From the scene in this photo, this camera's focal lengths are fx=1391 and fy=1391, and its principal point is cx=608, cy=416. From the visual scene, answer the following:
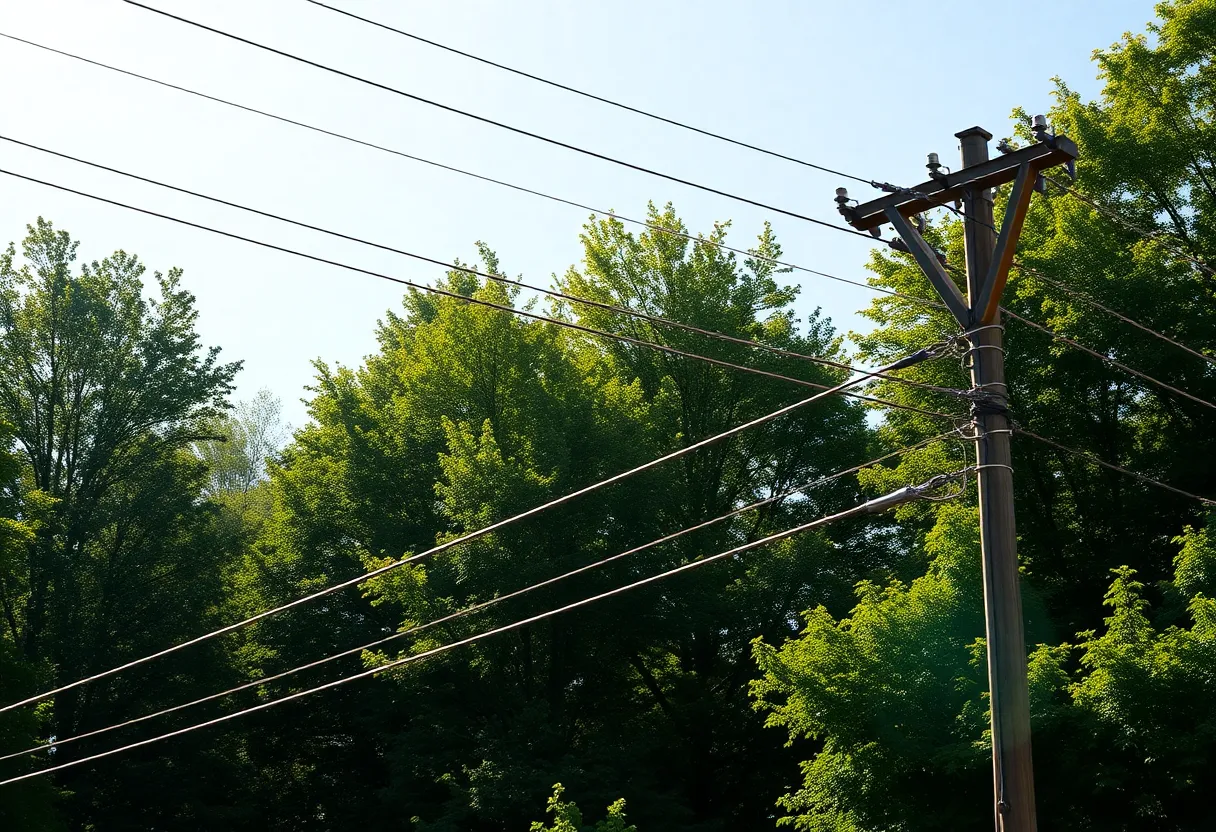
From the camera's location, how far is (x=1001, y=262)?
9.84 m

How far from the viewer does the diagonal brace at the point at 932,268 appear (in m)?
9.84

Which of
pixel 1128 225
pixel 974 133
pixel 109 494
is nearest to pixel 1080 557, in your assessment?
pixel 1128 225

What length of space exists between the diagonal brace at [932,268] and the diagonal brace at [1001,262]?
0.09 meters

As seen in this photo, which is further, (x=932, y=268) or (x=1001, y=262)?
(x=932, y=268)

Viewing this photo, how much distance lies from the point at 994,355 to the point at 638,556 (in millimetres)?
22756

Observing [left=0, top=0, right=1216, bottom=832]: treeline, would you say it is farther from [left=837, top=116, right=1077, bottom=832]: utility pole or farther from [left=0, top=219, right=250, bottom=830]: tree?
[left=837, top=116, right=1077, bottom=832]: utility pole

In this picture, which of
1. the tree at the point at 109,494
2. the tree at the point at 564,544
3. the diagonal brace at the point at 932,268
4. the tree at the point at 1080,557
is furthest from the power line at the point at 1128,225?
the tree at the point at 109,494

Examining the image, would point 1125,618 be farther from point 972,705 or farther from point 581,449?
point 581,449

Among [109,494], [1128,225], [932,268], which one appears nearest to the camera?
[932,268]

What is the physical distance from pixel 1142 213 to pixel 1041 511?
6.71m

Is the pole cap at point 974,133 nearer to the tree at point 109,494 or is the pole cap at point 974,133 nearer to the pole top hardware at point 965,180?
the pole top hardware at point 965,180

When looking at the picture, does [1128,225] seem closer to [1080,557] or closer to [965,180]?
[965,180]

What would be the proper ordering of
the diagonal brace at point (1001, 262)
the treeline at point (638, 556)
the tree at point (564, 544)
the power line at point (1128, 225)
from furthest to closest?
1. the tree at point (564, 544)
2. the treeline at point (638, 556)
3. the power line at point (1128, 225)
4. the diagonal brace at point (1001, 262)

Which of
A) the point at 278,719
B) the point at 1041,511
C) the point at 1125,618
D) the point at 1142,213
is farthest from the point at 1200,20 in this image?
the point at 278,719
